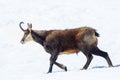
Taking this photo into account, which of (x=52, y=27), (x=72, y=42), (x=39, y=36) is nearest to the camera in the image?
(x=72, y=42)

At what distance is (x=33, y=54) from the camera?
28.9 meters

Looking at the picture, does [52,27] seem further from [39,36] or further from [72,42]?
[72,42]

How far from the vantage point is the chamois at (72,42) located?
21891 millimetres

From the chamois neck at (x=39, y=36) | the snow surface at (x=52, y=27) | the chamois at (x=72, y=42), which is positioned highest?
the chamois at (x=72, y=42)

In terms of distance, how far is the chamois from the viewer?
71.8 feet

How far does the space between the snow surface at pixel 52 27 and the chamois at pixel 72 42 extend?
0.47 meters

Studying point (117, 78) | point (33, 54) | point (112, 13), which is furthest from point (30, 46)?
point (117, 78)

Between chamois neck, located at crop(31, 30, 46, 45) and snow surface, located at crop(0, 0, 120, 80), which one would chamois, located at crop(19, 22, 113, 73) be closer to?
chamois neck, located at crop(31, 30, 46, 45)

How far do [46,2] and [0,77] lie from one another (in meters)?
16.7

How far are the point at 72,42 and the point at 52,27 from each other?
11.5 metres

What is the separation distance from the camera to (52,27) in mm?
33656

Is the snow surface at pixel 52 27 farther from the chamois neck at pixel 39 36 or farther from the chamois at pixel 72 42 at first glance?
the chamois neck at pixel 39 36

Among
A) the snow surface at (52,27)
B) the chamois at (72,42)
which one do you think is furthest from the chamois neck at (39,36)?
the snow surface at (52,27)

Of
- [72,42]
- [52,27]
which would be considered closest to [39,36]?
[72,42]
